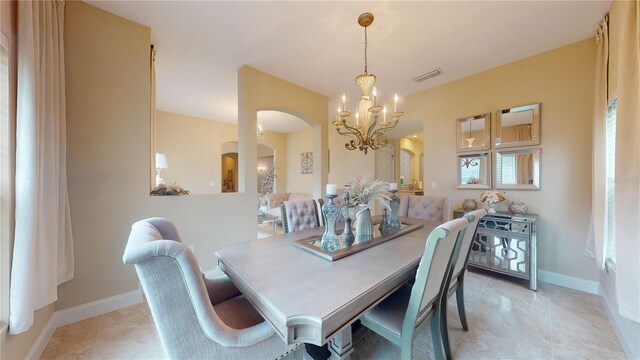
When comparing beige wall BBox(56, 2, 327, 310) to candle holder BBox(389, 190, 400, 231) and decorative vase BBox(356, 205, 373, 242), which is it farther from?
candle holder BBox(389, 190, 400, 231)

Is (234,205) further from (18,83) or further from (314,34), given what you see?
(314,34)

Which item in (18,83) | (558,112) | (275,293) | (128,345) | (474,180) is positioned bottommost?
(128,345)

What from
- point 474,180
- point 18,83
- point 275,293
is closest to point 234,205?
point 18,83

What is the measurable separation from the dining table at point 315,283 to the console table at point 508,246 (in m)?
1.67

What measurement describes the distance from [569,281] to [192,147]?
6.85 m

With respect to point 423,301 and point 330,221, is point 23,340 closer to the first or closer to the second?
point 330,221

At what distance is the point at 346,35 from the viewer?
2.32m

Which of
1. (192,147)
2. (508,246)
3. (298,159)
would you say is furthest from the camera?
(298,159)

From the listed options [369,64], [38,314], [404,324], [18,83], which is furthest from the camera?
[369,64]

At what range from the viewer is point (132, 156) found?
2.15 meters

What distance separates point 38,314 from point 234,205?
1722 millimetres

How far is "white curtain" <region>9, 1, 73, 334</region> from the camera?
4.21 ft

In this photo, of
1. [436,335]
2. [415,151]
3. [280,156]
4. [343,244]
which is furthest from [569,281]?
[280,156]

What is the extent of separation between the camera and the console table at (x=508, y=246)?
2.41 m
